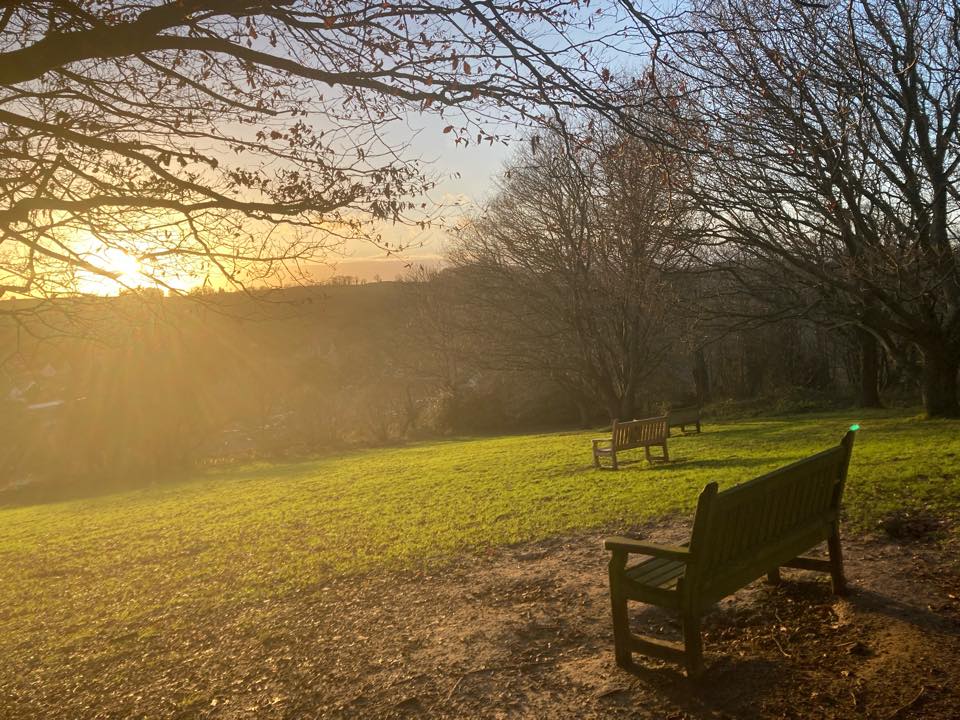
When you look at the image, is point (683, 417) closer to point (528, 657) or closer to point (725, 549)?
point (528, 657)

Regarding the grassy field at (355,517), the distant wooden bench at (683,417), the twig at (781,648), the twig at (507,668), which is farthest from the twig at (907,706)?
the distant wooden bench at (683,417)

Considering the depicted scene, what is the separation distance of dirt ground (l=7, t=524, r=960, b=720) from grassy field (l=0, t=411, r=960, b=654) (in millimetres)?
1054

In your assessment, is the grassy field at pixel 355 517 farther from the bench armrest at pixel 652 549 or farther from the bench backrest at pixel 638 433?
the bench armrest at pixel 652 549

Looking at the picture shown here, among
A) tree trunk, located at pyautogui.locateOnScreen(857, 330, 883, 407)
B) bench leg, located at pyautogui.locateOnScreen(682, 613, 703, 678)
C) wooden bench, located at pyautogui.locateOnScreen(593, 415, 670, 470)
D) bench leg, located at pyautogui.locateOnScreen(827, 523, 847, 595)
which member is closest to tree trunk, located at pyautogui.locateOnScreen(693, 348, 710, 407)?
tree trunk, located at pyautogui.locateOnScreen(857, 330, 883, 407)

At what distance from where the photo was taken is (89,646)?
6.38 metres

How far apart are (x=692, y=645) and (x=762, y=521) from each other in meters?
0.91

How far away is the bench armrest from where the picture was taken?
13.5 feet

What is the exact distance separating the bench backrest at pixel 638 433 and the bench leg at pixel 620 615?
361 inches

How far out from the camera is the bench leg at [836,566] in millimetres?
5184

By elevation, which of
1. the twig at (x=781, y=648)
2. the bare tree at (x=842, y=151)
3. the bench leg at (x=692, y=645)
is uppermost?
the bare tree at (x=842, y=151)

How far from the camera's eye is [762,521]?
4578mm

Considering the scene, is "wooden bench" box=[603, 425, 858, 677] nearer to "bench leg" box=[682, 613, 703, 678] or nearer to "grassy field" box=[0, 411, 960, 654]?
"bench leg" box=[682, 613, 703, 678]

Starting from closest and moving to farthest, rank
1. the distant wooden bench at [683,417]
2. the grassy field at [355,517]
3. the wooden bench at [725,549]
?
the wooden bench at [725,549] → the grassy field at [355,517] → the distant wooden bench at [683,417]

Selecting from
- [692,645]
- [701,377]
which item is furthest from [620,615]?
[701,377]
